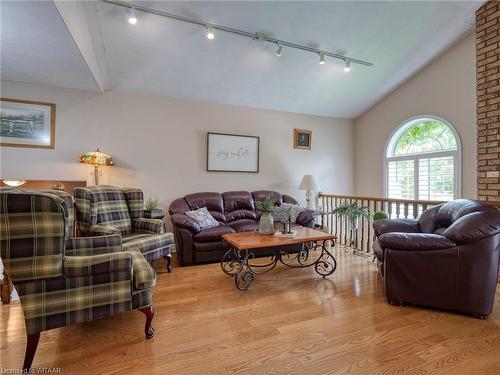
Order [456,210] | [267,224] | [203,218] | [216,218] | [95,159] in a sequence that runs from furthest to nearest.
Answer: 1. [216,218]
2. [203,218]
3. [95,159]
4. [267,224]
5. [456,210]

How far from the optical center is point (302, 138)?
5227mm

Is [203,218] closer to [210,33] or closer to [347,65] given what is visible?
[210,33]

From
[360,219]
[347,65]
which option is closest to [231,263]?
[360,219]

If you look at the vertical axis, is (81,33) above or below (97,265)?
above

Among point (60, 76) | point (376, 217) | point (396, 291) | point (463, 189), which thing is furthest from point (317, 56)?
point (60, 76)

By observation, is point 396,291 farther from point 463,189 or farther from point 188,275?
point 463,189

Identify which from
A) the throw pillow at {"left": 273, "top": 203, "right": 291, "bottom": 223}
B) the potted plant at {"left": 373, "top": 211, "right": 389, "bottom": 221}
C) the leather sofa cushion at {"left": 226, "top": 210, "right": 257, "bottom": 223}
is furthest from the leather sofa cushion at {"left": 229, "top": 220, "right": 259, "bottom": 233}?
the potted plant at {"left": 373, "top": 211, "right": 389, "bottom": 221}

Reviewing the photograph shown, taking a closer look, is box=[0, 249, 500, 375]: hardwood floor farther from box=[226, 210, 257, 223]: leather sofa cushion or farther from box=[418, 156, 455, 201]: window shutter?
box=[418, 156, 455, 201]: window shutter

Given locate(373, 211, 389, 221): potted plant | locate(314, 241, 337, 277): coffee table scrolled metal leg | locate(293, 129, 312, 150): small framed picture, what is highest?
locate(293, 129, 312, 150): small framed picture

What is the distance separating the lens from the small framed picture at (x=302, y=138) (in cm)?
516

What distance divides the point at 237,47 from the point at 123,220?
9.19ft

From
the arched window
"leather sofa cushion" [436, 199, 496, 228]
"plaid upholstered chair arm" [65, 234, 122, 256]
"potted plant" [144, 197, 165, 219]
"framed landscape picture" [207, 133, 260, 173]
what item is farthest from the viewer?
"framed landscape picture" [207, 133, 260, 173]

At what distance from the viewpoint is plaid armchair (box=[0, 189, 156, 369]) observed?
1.45 meters

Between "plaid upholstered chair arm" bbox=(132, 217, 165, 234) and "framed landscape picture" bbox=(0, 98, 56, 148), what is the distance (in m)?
1.72
